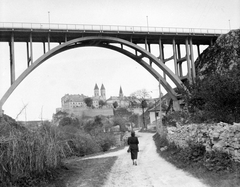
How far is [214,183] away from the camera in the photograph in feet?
20.1

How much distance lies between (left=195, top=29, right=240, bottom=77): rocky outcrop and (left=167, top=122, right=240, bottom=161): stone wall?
21554 mm

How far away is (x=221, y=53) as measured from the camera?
31062 millimetres

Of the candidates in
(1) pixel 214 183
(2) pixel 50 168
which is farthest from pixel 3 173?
(1) pixel 214 183

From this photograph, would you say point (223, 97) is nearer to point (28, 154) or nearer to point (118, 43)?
point (28, 154)

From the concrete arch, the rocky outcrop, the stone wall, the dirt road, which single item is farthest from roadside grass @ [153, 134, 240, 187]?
the rocky outcrop

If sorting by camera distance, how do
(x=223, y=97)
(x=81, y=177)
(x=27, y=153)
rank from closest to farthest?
(x=27, y=153)
(x=81, y=177)
(x=223, y=97)

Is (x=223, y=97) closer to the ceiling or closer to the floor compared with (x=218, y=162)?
closer to the ceiling

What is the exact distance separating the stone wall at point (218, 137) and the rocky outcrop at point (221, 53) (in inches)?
849

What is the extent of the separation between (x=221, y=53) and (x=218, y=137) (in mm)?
25987

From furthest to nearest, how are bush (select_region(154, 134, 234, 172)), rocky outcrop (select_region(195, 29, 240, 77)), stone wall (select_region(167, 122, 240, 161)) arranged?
1. rocky outcrop (select_region(195, 29, 240, 77))
2. bush (select_region(154, 134, 234, 172))
3. stone wall (select_region(167, 122, 240, 161))

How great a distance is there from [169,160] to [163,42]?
69.8 ft

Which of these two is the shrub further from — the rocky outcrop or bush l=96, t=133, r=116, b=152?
the rocky outcrop

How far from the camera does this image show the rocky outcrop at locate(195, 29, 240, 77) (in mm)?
29994

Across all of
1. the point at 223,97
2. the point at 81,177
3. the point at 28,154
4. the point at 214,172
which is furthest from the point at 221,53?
the point at 28,154
